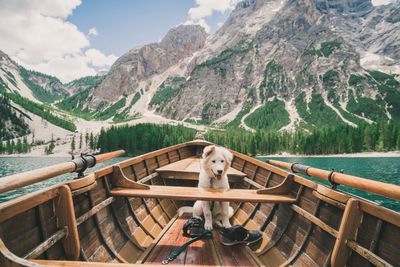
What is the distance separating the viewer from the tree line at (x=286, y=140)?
104306mm

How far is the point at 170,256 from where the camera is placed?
5844 mm

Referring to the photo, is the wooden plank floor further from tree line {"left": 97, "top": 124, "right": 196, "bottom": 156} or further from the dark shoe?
tree line {"left": 97, "top": 124, "right": 196, "bottom": 156}

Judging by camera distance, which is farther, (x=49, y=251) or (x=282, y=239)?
(x=282, y=239)

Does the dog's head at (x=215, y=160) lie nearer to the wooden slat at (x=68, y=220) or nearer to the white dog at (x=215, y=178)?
the white dog at (x=215, y=178)

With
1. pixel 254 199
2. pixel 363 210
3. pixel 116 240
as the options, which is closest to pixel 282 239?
pixel 254 199

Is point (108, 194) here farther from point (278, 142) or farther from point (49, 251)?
point (278, 142)

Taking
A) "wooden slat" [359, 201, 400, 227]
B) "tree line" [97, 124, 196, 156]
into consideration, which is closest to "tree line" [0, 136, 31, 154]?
"tree line" [97, 124, 196, 156]

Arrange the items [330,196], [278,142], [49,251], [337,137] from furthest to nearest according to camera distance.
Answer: [278,142]
[337,137]
[330,196]
[49,251]

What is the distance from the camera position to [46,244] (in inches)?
167

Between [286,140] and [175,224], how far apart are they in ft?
393

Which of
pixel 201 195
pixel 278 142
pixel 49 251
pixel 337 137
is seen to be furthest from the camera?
pixel 278 142

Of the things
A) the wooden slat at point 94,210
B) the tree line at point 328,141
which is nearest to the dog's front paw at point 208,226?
the wooden slat at point 94,210

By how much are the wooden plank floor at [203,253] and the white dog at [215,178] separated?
1.52 ft

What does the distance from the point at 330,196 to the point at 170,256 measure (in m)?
3.58
